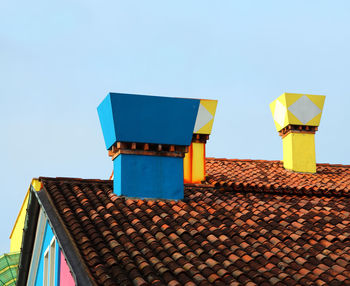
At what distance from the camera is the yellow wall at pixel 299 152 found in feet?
57.6

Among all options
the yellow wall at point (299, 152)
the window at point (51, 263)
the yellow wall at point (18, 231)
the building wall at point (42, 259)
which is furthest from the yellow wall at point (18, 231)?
the yellow wall at point (299, 152)

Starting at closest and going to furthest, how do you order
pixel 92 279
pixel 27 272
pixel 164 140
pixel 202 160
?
pixel 92 279 < pixel 164 140 < pixel 27 272 < pixel 202 160

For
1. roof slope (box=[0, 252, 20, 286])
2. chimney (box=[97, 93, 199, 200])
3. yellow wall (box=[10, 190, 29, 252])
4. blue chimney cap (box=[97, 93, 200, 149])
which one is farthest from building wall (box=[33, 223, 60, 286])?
yellow wall (box=[10, 190, 29, 252])

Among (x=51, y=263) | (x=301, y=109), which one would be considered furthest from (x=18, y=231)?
(x=301, y=109)

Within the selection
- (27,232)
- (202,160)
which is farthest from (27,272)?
(202,160)

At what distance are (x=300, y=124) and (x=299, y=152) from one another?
85cm

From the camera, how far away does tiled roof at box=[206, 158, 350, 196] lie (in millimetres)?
14141

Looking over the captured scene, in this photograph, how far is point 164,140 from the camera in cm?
1177

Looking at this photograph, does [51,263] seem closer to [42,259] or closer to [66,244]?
[42,259]

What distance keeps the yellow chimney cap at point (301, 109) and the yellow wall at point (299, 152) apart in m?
0.36

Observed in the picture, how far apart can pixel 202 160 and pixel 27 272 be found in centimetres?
524

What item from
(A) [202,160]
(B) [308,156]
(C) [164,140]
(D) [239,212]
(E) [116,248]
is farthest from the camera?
(B) [308,156]

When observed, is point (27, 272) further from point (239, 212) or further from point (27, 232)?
point (239, 212)

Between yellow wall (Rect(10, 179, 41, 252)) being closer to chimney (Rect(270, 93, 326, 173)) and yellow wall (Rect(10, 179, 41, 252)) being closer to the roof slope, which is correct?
the roof slope
